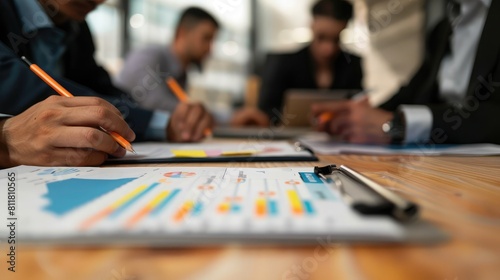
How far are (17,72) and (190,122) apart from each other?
0.34 meters

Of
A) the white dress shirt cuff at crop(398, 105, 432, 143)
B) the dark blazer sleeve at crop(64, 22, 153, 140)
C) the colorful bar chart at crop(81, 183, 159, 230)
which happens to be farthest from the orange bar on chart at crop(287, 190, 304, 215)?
the dark blazer sleeve at crop(64, 22, 153, 140)

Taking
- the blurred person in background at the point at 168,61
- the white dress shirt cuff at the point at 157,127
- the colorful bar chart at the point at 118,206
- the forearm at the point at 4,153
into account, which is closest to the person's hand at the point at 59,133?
the forearm at the point at 4,153

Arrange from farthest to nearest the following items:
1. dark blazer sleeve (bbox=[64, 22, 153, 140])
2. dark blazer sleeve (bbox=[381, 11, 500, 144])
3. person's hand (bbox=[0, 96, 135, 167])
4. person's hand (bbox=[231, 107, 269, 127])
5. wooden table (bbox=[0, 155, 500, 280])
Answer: person's hand (bbox=[231, 107, 269, 127])
dark blazer sleeve (bbox=[64, 22, 153, 140])
dark blazer sleeve (bbox=[381, 11, 500, 144])
person's hand (bbox=[0, 96, 135, 167])
wooden table (bbox=[0, 155, 500, 280])

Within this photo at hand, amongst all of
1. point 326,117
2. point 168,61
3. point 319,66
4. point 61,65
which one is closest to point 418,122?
point 326,117

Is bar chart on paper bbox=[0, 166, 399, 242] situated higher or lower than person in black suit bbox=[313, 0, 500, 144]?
lower

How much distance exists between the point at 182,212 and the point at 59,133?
249mm

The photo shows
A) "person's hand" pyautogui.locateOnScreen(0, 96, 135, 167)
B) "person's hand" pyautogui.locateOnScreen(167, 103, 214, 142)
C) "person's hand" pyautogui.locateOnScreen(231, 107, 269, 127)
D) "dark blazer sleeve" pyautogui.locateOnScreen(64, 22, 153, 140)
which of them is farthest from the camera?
"person's hand" pyautogui.locateOnScreen(231, 107, 269, 127)

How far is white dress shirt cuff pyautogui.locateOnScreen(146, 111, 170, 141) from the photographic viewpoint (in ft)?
2.27

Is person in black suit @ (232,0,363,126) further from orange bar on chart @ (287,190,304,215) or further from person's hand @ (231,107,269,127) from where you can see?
orange bar on chart @ (287,190,304,215)

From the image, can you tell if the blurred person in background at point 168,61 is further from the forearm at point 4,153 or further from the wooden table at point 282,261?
the wooden table at point 282,261

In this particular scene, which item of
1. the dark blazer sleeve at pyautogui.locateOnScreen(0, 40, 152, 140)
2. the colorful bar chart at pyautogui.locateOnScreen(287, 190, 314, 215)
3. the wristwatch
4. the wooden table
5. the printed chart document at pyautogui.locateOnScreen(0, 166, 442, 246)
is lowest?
the wooden table

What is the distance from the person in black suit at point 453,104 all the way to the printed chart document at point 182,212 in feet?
1.49

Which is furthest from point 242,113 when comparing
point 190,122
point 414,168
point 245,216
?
point 245,216

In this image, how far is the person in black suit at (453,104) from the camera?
2.00 ft
